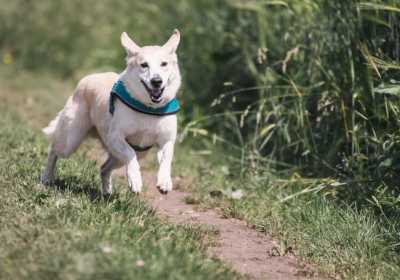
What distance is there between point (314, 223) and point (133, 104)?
153 cm

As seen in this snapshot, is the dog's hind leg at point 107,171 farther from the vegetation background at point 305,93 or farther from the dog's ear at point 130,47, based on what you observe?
the vegetation background at point 305,93

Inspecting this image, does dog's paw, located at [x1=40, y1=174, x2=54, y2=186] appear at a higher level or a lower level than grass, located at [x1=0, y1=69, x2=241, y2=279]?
lower

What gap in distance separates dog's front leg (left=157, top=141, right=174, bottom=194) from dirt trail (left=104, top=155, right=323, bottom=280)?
406mm

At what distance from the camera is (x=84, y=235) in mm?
4395

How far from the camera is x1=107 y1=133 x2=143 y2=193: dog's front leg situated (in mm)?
5359

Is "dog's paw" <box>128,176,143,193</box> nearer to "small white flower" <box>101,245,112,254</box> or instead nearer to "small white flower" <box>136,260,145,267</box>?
"small white flower" <box>101,245,112,254</box>

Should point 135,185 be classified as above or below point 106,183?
above

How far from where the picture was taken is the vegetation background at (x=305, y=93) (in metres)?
6.41

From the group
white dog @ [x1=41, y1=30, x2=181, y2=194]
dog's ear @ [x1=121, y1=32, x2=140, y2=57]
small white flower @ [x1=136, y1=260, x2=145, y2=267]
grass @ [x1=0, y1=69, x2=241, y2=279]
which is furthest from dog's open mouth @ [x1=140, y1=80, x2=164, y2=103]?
small white flower @ [x1=136, y1=260, x2=145, y2=267]

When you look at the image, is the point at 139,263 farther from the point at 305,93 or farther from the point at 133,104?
the point at 305,93

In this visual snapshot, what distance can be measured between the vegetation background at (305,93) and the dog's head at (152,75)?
1.32 metres

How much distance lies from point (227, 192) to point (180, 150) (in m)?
1.86

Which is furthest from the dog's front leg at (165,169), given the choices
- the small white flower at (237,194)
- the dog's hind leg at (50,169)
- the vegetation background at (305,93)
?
the vegetation background at (305,93)

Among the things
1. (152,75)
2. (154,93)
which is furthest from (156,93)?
(152,75)
